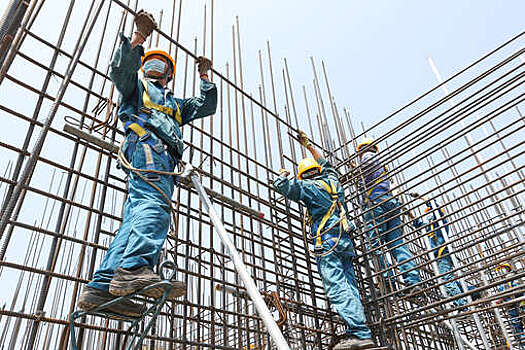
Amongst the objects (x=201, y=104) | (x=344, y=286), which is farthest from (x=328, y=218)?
(x=201, y=104)

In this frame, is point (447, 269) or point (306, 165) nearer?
point (306, 165)

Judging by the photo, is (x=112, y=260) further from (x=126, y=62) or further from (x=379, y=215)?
(x=379, y=215)

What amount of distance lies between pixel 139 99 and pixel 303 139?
3.10 meters

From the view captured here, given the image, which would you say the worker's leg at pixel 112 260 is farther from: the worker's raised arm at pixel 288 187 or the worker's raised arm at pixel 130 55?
the worker's raised arm at pixel 288 187

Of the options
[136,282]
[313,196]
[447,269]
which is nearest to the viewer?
[136,282]

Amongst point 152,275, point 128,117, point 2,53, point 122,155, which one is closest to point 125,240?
point 152,275

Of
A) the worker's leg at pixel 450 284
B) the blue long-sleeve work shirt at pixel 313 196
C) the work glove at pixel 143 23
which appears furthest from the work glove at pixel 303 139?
the work glove at pixel 143 23

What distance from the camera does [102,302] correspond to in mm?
2107

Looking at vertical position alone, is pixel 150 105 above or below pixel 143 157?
above

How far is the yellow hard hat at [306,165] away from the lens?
5.24 metres

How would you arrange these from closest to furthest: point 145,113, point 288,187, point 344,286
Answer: point 145,113
point 344,286
point 288,187

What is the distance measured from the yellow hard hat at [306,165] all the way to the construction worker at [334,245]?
0.17 metres

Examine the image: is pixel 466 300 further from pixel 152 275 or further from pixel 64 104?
pixel 64 104

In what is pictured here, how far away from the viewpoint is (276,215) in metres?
4.78
